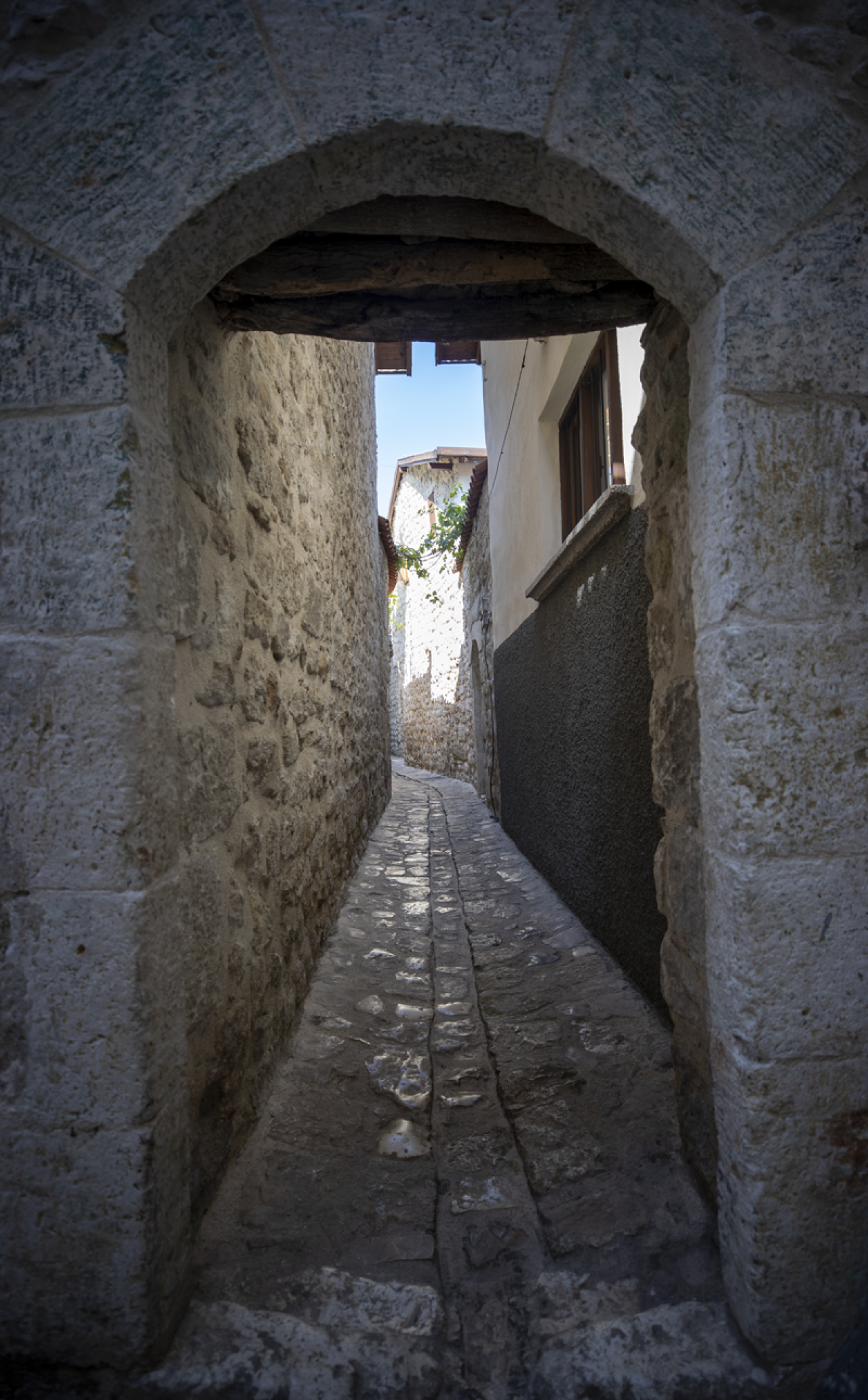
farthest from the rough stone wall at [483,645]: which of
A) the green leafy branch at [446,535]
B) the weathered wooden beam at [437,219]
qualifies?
the weathered wooden beam at [437,219]

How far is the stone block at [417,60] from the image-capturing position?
1.16 m

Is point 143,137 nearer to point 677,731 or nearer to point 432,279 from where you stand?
point 432,279

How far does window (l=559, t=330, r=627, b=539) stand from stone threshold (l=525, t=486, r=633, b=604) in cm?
8

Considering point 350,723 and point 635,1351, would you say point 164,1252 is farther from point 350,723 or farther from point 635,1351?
point 350,723

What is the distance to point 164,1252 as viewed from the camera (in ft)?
4.08

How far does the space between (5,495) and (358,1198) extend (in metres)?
1.66

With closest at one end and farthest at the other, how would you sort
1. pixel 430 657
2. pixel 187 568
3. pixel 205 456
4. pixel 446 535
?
pixel 187 568 → pixel 205 456 → pixel 446 535 → pixel 430 657

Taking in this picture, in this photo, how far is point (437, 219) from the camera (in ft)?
4.86

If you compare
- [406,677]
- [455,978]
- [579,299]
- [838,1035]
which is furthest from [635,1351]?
[406,677]

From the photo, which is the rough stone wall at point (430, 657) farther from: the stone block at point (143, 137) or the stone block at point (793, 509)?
the stone block at point (143, 137)

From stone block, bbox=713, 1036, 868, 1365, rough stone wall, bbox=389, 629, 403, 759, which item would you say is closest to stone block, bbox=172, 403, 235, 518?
stone block, bbox=713, 1036, 868, 1365

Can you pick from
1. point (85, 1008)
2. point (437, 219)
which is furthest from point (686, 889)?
point (437, 219)

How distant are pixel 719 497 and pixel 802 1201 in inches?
48.0

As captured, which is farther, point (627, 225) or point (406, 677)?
point (406, 677)
